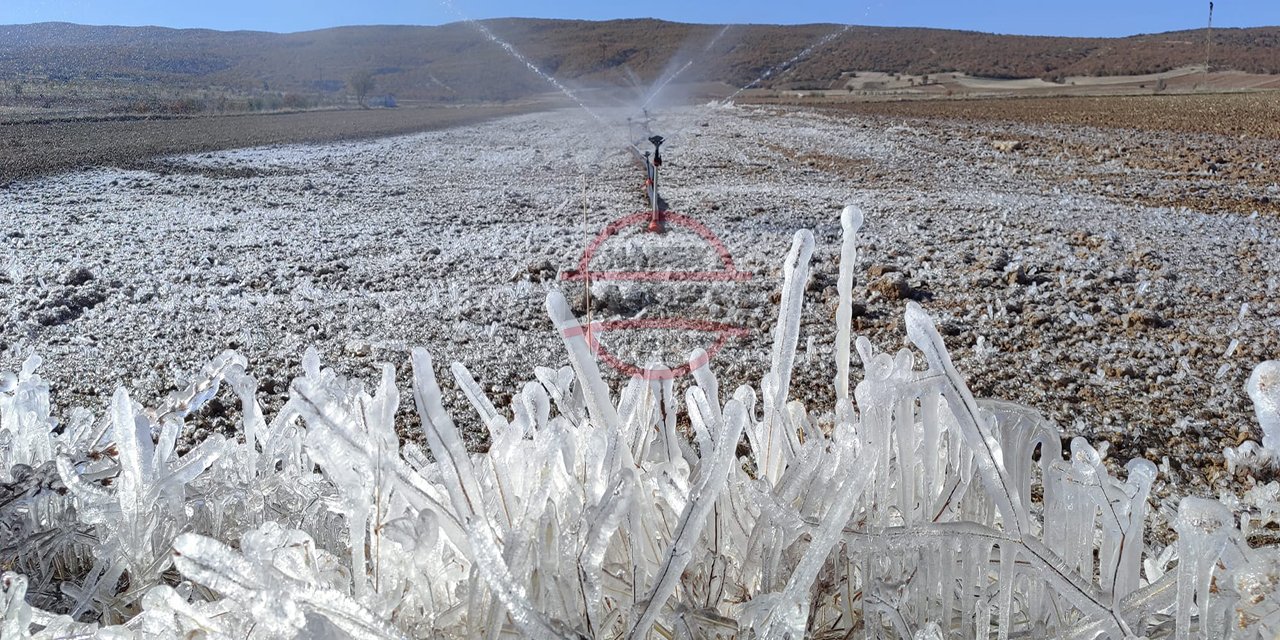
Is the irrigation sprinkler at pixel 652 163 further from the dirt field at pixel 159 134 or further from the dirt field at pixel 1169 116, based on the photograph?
the dirt field at pixel 1169 116

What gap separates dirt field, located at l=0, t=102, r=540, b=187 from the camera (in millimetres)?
3402

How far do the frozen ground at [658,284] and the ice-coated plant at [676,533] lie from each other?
270 millimetres

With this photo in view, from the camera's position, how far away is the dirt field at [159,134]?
3.40 m

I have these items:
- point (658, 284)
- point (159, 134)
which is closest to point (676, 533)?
point (658, 284)

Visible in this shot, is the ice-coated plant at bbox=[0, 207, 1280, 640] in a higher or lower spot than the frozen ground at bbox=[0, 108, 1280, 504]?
higher

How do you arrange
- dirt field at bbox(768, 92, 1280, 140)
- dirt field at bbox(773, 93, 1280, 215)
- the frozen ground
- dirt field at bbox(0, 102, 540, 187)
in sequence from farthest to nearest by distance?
dirt field at bbox(768, 92, 1280, 140)
dirt field at bbox(0, 102, 540, 187)
dirt field at bbox(773, 93, 1280, 215)
the frozen ground

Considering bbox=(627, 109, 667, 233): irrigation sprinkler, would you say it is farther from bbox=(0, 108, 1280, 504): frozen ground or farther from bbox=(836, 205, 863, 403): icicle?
bbox=(836, 205, 863, 403): icicle

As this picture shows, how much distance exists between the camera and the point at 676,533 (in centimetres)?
27

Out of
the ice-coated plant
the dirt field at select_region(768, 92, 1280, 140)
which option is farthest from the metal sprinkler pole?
the dirt field at select_region(768, 92, 1280, 140)

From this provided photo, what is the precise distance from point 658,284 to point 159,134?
4.13 metres

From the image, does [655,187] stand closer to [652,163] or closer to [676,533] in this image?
[652,163]

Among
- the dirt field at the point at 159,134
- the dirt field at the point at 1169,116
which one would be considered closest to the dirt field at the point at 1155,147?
the dirt field at the point at 1169,116

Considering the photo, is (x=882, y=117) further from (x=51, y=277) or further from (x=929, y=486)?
(x=929, y=486)

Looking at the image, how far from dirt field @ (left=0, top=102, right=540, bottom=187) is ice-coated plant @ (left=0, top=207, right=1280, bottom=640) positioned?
120 inches
